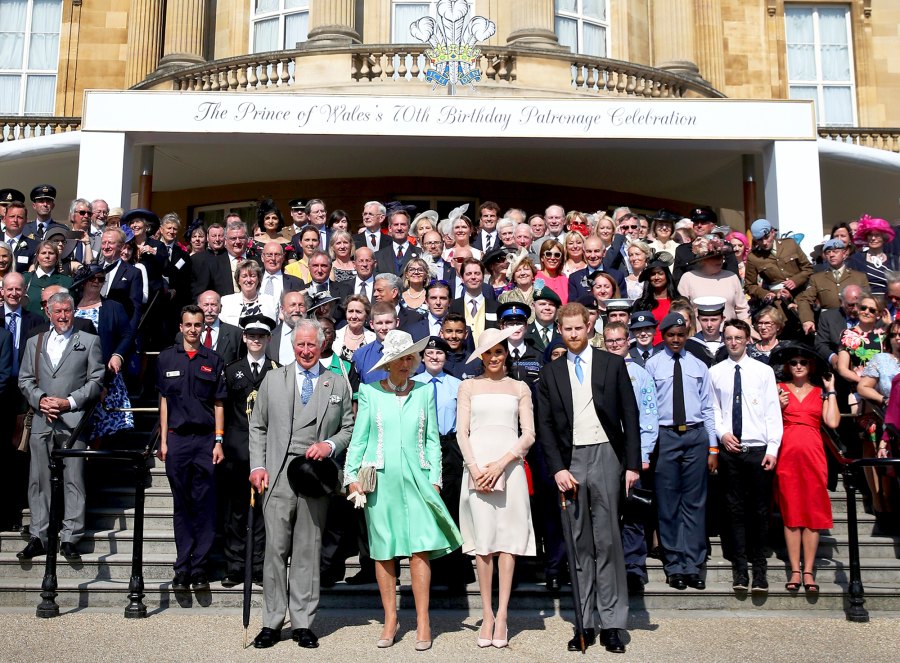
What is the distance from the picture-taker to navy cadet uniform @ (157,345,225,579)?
7570mm

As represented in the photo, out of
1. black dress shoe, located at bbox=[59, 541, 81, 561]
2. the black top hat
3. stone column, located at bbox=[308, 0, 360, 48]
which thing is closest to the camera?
the black top hat

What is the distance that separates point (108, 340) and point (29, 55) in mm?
17293

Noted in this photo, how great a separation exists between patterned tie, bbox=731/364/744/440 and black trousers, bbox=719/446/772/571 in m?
0.17

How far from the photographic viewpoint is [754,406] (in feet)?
25.7

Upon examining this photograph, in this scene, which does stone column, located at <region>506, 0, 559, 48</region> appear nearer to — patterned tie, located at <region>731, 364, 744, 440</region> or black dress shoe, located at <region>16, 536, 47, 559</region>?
patterned tie, located at <region>731, 364, 744, 440</region>

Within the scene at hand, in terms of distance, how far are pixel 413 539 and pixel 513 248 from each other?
5420 millimetres

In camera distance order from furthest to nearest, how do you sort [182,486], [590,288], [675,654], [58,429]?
[590,288], [58,429], [182,486], [675,654]

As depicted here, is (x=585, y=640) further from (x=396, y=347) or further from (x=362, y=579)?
(x=396, y=347)

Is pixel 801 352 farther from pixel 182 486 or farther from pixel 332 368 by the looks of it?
pixel 182 486

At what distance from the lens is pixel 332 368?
7781 mm

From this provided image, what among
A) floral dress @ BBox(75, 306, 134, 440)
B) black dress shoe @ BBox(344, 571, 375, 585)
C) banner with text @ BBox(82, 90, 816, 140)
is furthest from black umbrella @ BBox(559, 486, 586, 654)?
banner with text @ BBox(82, 90, 816, 140)

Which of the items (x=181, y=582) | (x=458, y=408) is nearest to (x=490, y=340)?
(x=458, y=408)

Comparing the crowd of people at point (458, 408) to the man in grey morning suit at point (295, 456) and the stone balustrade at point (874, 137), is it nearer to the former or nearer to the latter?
the man in grey morning suit at point (295, 456)

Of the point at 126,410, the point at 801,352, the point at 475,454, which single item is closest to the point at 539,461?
the point at 475,454
